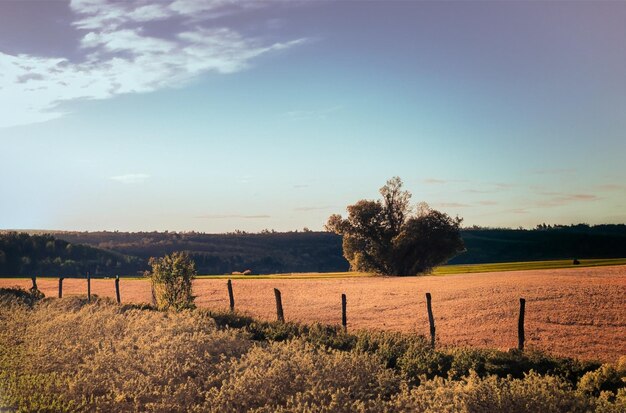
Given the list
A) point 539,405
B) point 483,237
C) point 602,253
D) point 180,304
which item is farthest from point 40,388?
point 483,237

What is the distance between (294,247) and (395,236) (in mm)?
107265

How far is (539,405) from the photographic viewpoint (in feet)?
33.0

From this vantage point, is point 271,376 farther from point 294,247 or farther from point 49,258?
point 294,247

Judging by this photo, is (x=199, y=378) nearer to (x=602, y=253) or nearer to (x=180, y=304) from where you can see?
(x=180, y=304)

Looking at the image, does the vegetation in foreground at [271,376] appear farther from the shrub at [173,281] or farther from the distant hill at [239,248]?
the distant hill at [239,248]

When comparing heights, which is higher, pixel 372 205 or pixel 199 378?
pixel 372 205

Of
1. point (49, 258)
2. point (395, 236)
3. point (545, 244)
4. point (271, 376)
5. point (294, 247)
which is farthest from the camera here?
point (294, 247)

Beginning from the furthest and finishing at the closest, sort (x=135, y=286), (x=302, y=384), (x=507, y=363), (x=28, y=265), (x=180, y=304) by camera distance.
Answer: (x=28, y=265)
(x=135, y=286)
(x=180, y=304)
(x=507, y=363)
(x=302, y=384)

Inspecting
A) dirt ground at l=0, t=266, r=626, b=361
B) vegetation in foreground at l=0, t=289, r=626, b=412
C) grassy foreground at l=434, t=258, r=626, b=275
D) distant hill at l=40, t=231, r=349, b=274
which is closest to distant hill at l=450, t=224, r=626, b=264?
distant hill at l=40, t=231, r=349, b=274

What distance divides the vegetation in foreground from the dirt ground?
1300cm

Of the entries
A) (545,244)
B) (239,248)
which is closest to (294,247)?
(239,248)

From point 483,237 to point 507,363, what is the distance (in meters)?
181

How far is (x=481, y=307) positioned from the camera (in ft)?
130

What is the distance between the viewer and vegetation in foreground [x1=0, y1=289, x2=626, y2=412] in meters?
10.5
